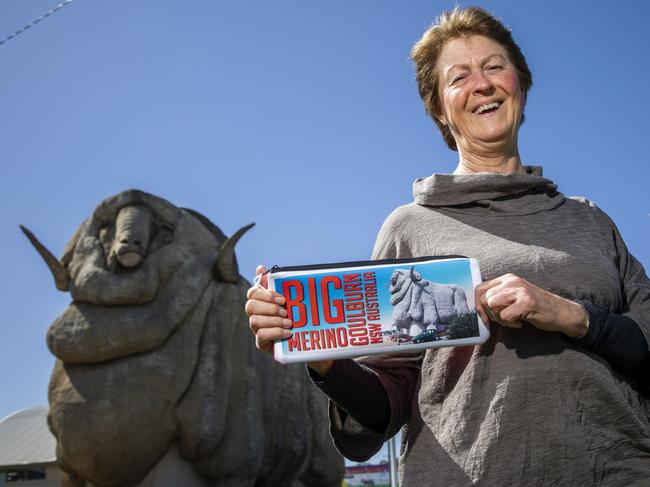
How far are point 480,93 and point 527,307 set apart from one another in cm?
67

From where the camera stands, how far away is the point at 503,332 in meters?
1.44

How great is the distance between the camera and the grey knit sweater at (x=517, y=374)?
1.33 m

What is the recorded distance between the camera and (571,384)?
4.47 feet

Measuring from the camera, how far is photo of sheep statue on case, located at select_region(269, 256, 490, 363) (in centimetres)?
136

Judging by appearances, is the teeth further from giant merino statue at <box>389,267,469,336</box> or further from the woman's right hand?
the woman's right hand

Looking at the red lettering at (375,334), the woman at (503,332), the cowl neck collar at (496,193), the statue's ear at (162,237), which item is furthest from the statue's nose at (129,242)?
the red lettering at (375,334)

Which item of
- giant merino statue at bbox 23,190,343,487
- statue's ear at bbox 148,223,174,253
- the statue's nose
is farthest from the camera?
statue's ear at bbox 148,223,174,253

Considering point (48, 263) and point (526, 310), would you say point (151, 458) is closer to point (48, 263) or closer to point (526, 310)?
point (48, 263)

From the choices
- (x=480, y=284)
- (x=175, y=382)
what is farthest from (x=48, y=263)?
(x=480, y=284)

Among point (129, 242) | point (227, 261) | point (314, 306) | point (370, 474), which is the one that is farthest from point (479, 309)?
point (370, 474)

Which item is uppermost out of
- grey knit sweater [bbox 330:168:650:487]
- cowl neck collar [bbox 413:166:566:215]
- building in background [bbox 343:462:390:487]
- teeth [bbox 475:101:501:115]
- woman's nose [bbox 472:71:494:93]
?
woman's nose [bbox 472:71:494:93]

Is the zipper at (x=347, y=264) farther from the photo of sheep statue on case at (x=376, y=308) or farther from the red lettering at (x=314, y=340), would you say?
the red lettering at (x=314, y=340)

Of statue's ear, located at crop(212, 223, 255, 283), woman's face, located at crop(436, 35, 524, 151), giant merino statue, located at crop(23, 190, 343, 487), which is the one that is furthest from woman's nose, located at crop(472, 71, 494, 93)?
statue's ear, located at crop(212, 223, 255, 283)

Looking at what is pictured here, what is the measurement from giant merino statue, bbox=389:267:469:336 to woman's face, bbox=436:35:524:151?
52cm
